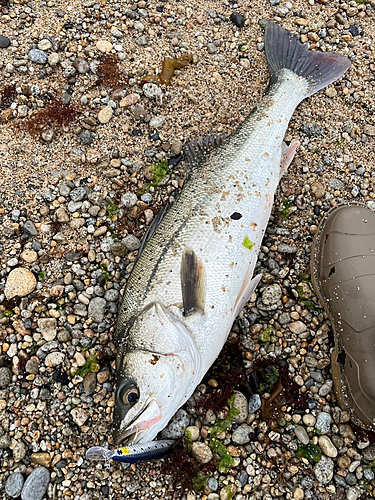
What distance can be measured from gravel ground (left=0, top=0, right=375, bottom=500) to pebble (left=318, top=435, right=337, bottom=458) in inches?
0.8

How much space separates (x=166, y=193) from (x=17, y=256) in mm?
1662

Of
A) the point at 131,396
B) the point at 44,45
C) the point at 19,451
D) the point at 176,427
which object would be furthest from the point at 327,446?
the point at 44,45

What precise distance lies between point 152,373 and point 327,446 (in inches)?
66.6

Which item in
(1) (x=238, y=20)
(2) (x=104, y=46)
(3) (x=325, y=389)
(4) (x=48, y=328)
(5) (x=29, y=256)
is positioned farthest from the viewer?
(1) (x=238, y=20)

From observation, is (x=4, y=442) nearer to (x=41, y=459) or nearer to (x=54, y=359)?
(x=41, y=459)

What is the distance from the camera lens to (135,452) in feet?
10.0

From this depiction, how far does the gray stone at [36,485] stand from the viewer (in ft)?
10.4

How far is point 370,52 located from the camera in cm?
472

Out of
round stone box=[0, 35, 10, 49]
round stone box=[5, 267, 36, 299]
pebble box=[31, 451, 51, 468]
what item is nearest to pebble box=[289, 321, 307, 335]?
pebble box=[31, 451, 51, 468]

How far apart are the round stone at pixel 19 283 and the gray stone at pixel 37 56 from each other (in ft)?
8.15

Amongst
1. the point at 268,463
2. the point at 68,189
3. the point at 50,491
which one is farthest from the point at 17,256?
the point at 268,463

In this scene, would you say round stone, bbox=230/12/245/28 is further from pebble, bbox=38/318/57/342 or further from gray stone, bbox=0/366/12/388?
gray stone, bbox=0/366/12/388

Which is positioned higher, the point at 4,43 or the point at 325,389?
the point at 4,43

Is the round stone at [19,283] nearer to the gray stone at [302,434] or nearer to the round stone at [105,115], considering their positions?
the round stone at [105,115]
